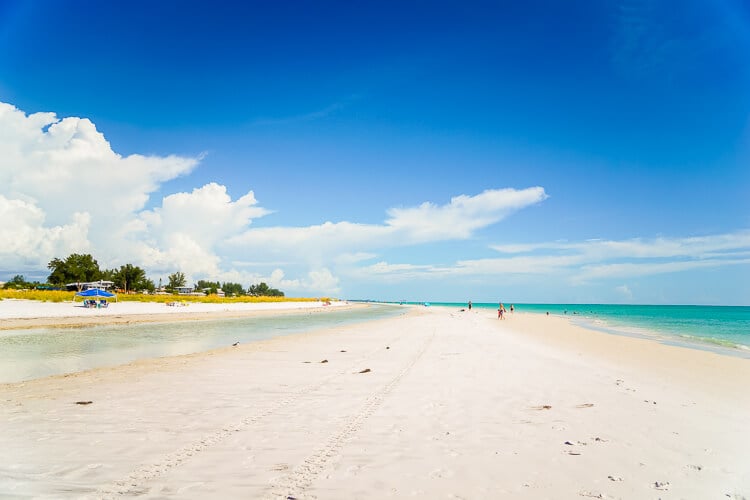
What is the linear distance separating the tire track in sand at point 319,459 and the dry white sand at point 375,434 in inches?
1.0

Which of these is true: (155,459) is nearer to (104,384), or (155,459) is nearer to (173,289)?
(104,384)

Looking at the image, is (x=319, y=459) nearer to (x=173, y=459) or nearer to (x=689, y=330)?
(x=173, y=459)

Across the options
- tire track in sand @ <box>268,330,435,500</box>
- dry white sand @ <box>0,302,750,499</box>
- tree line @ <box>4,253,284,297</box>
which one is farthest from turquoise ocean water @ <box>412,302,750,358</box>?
tree line @ <box>4,253,284,297</box>

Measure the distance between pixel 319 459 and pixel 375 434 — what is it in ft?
4.57

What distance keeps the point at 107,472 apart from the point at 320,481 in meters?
2.84

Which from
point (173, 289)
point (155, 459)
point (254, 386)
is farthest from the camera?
point (173, 289)

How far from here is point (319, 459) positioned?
5.75 meters

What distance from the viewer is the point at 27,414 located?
791 cm

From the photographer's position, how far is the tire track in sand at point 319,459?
479 cm

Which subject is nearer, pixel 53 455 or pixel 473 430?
pixel 53 455

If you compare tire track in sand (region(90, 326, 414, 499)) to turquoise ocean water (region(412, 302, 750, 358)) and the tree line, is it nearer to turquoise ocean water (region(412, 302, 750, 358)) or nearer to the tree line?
turquoise ocean water (region(412, 302, 750, 358))

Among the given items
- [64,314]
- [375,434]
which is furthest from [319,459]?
[64,314]

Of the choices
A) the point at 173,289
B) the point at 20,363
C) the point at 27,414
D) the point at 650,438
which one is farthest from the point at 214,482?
the point at 173,289

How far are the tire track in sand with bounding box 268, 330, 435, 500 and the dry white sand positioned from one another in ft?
Answer: 0.08
